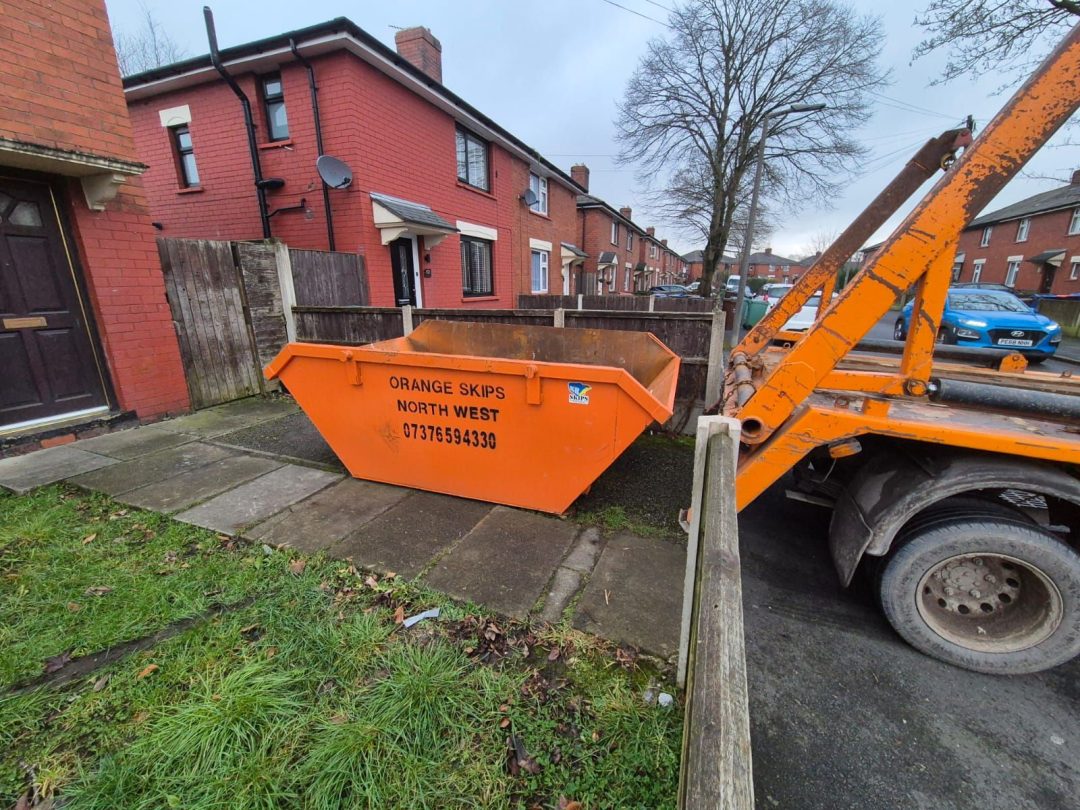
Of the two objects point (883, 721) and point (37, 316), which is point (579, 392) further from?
point (37, 316)

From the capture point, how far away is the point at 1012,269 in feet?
96.0

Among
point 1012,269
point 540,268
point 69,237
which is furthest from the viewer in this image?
point 1012,269

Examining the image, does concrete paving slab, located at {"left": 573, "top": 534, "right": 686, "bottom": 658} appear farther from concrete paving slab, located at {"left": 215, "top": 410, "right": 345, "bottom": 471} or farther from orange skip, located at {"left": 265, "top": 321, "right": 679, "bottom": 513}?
concrete paving slab, located at {"left": 215, "top": 410, "right": 345, "bottom": 471}

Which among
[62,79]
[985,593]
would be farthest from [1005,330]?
[62,79]

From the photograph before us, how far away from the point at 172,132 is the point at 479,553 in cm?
1211

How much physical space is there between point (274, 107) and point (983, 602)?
1196 cm

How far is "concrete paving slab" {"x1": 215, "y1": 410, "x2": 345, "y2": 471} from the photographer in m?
4.61

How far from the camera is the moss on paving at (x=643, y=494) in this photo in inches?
133

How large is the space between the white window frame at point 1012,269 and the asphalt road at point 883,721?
39641mm

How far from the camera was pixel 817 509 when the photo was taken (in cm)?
377

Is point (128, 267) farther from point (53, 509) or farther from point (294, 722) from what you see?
point (294, 722)

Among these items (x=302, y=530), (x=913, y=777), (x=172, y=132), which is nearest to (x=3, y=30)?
(x=302, y=530)

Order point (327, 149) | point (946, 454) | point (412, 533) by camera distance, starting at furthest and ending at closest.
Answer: point (327, 149) → point (412, 533) → point (946, 454)

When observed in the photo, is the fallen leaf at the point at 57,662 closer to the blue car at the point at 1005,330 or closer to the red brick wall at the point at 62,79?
the red brick wall at the point at 62,79
